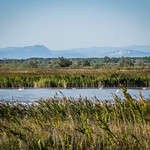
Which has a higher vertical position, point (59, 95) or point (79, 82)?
point (79, 82)

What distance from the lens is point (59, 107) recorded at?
13438 millimetres

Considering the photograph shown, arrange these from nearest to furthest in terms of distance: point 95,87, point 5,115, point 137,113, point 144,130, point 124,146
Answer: point 124,146, point 144,130, point 137,113, point 5,115, point 95,87

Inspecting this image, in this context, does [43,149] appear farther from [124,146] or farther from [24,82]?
[24,82]

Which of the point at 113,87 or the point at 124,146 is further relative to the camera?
the point at 113,87

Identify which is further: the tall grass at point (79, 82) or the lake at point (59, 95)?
the tall grass at point (79, 82)

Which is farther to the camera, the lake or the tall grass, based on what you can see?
the tall grass

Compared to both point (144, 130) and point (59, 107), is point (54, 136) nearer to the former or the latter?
point (144, 130)

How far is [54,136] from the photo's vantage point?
841cm

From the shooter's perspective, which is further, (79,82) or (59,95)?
(79,82)

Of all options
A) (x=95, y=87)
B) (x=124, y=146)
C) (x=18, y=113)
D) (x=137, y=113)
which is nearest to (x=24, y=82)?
(x=95, y=87)

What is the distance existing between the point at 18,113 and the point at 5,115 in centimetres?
54

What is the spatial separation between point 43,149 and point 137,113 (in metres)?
3.44

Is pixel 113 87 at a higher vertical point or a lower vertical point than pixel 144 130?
lower

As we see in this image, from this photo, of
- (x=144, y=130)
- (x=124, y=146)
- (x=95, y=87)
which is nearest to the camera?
(x=124, y=146)
